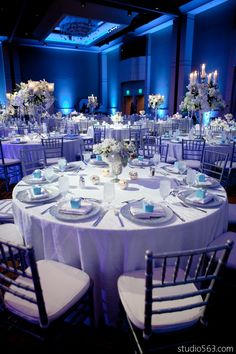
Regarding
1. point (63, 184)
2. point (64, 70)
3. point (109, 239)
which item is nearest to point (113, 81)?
point (64, 70)

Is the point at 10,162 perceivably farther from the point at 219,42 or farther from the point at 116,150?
the point at 219,42

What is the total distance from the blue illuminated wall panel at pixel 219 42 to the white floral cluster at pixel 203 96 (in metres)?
6.21

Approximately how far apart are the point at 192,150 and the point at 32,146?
119 inches

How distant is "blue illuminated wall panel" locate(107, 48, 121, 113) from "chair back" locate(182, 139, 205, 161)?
12.5 metres

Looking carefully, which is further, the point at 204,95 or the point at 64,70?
the point at 64,70

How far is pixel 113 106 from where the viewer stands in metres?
17.2

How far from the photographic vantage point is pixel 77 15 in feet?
31.2

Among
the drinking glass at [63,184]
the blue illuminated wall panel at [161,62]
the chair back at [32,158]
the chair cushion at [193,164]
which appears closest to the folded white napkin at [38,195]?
the drinking glass at [63,184]

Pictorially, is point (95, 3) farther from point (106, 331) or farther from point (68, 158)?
point (106, 331)

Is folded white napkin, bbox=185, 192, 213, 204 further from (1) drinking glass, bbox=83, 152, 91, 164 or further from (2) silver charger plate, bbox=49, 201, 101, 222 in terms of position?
(1) drinking glass, bbox=83, 152, 91, 164

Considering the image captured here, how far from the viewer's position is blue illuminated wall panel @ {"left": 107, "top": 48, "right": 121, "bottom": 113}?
16.1 metres

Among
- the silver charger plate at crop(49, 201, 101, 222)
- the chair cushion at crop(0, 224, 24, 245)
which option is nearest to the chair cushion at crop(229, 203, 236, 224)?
the silver charger plate at crop(49, 201, 101, 222)

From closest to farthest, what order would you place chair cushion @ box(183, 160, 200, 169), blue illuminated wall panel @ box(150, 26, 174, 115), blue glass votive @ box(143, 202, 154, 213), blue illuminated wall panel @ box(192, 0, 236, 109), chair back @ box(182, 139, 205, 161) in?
1. blue glass votive @ box(143, 202, 154, 213)
2. chair cushion @ box(183, 160, 200, 169)
3. chair back @ box(182, 139, 205, 161)
4. blue illuminated wall panel @ box(192, 0, 236, 109)
5. blue illuminated wall panel @ box(150, 26, 174, 115)

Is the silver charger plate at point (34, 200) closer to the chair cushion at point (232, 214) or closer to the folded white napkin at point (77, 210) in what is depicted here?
the folded white napkin at point (77, 210)
